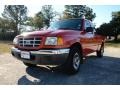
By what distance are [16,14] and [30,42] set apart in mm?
38085

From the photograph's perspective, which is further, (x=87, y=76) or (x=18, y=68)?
(x=18, y=68)

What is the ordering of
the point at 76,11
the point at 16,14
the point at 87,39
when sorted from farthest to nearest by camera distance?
the point at 16,14, the point at 76,11, the point at 87,39

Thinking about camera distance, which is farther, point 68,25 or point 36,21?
point 36,21

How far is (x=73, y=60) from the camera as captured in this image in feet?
18.8

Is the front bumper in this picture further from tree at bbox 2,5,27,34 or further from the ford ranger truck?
tree at bbox 2,5,27,34

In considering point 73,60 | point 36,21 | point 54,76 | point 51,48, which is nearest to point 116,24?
point 36,21

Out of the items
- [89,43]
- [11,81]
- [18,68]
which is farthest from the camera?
[89,43]

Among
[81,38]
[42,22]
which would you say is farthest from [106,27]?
[81,38]

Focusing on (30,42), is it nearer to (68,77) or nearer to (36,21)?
(68,77)

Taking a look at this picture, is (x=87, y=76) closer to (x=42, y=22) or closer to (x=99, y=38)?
(x=99, y=38)

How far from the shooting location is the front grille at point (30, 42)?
5.42 metres

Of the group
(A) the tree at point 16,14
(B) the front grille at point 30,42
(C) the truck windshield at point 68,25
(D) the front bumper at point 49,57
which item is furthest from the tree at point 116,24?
(D) the front bumper at point 49,57
